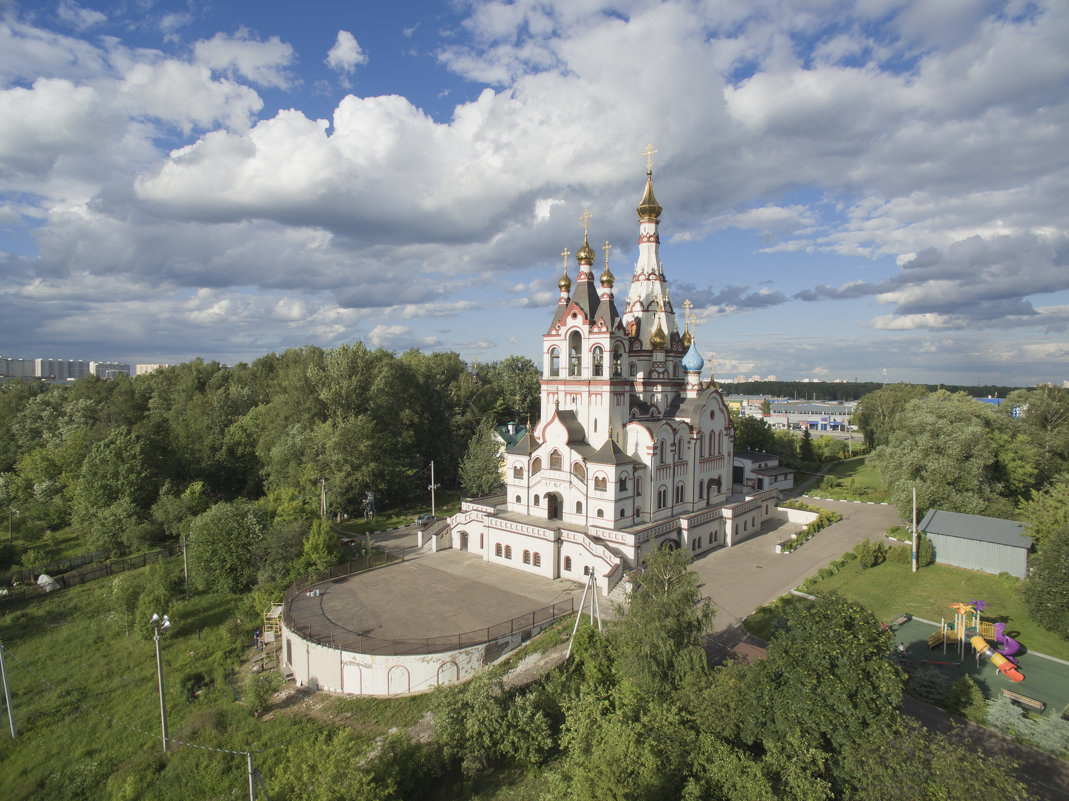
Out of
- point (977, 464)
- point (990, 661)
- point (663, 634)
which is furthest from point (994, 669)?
point (977, 464)

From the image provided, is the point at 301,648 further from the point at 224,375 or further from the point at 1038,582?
the point at 224,375

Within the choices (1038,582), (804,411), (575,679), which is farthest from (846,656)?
(804,411)

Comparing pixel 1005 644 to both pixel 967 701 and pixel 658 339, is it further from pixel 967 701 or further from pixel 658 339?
pixel 658 339

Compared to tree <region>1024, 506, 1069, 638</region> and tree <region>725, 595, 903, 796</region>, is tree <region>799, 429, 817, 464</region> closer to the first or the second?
tree <region>1024, 506, 1069, 638</region>

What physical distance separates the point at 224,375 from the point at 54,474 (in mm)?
19541

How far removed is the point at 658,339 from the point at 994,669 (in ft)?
64.3

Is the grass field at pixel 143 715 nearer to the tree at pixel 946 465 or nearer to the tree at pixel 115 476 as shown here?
the tree at pixel 115 476

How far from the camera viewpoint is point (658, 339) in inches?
1241

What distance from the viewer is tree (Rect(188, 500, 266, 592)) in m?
27.7

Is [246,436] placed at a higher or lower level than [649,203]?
lower

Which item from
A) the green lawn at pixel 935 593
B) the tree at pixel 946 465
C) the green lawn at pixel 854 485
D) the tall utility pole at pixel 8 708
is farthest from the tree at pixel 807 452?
the tall utility pole at pixel 8 708

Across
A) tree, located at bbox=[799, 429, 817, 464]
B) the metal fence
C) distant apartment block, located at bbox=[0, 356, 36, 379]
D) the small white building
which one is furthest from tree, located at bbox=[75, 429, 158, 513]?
distant apartment block, located at bbox=[0, 356, 36, 379]

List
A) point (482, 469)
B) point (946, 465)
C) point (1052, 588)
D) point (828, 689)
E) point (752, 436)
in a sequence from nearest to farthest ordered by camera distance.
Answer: point (828, 689), point (1052, 588), point (946, 465), point (482, 469), point (752, 436)

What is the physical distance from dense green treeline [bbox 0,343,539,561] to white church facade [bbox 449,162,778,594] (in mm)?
11401
